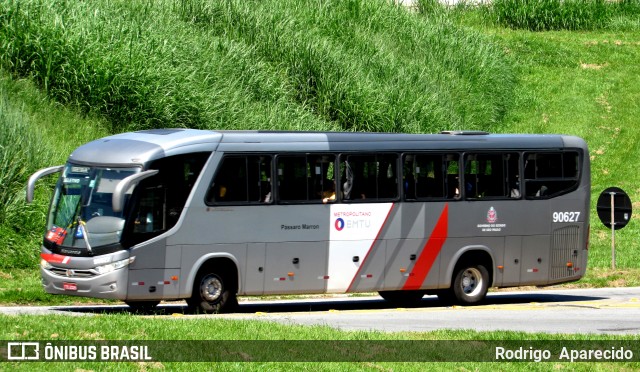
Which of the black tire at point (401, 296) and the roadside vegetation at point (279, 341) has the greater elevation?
the roadside vegetation at point (279, 341)

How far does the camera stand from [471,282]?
23781 mm

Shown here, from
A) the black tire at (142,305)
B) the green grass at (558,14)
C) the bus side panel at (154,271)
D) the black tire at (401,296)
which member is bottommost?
the black tire at (401,296)

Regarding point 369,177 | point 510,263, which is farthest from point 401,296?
point 369,177

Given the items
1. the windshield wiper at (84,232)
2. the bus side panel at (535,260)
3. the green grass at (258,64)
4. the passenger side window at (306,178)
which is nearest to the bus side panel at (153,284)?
the windshield wiper at (84,232)

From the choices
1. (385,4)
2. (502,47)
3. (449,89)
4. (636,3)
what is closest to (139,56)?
(449,89)

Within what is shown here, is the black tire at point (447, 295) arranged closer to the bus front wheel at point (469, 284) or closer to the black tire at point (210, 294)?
the bus front wheel at point (469, 284)

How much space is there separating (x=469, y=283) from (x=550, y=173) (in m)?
2.92

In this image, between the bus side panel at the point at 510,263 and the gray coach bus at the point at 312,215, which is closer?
the gray coach bus at the point at 312,215

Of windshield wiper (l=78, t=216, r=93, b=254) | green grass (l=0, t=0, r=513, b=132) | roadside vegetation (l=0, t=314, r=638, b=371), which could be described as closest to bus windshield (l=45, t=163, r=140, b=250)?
windshield wiper (l=78, t=216, r=93, b=254)

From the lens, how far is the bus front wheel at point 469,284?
77.2 feet

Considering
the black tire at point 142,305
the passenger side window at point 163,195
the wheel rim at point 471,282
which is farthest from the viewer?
the wheel rim at point 471,282

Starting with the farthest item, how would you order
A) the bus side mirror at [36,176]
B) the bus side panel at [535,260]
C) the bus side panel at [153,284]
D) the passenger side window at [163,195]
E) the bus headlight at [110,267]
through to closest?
the bus side panel at [535,260] < the bus side mirror at [36,176] < the passenger side window at [163,195] < the bus side panel at [153,284] < the bus headlight at [110,267]

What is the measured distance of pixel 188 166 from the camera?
2016cm

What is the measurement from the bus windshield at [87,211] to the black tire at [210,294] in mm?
1740
